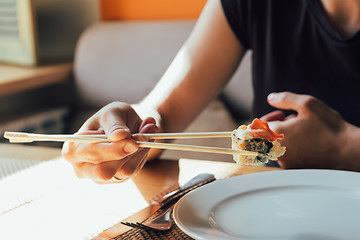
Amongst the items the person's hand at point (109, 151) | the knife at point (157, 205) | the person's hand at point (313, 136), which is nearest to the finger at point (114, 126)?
the person's hand at point (109, 151)

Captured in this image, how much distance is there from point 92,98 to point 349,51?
1431 millimetres

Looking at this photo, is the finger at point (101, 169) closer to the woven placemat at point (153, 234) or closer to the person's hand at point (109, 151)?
the person's hand at point (109, 151)

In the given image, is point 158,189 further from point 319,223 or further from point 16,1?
point 16,1

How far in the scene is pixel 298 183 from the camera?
0.65 m

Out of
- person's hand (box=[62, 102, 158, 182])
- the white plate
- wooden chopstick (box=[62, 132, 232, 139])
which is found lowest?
the white plate

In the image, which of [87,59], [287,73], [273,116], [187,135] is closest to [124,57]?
[87,59]

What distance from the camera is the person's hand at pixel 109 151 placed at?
0.61 metres

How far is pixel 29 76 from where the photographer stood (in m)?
1.94

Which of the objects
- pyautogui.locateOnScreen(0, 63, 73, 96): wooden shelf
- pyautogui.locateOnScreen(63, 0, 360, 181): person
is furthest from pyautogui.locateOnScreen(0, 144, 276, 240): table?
pyautogui.locateOnScreen(0, 63, 73, 96): wooden shelf

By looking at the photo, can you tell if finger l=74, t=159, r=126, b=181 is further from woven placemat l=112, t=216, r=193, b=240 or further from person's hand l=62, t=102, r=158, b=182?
woven placemat l=112, t=216, r=193, b=240

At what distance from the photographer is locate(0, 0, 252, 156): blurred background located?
6.33ft

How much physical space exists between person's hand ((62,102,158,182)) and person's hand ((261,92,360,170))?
27cm

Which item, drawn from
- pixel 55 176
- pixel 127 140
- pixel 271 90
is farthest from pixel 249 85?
pixel 127 140

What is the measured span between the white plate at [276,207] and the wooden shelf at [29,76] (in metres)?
1.39
